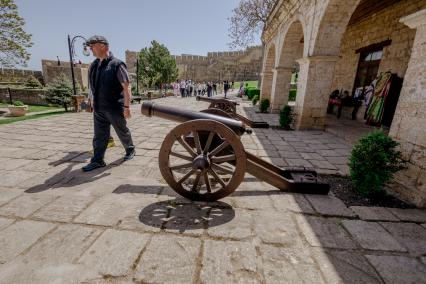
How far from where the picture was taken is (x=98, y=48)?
10.5ft

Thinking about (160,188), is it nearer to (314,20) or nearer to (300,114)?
(300,114)

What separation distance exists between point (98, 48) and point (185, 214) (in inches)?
100

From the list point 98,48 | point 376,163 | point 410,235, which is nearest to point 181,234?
point 410,235

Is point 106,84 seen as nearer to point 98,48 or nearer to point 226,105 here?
point 98,48

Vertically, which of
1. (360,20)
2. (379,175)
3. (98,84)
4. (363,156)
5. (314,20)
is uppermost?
(360,20)

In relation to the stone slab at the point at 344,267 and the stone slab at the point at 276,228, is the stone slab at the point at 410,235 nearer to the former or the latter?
the stone slab at the point at 344,267

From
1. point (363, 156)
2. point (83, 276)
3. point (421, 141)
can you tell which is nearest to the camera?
point (83, 276)

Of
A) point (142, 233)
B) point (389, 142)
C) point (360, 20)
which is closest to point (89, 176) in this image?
point (142, 233)

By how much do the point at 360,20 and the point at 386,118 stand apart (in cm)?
452

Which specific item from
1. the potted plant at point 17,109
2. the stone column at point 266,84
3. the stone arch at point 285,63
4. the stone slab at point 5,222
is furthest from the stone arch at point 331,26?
the potted plant at point 17,109

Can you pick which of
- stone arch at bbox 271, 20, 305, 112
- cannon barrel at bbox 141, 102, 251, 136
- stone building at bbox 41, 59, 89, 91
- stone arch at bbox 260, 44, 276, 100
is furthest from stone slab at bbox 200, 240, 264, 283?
stone building at bbox 41, 59, 89, 91

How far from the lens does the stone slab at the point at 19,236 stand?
5.74 feet

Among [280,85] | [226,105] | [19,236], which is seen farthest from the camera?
[280,85]

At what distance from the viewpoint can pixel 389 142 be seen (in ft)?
9.18
